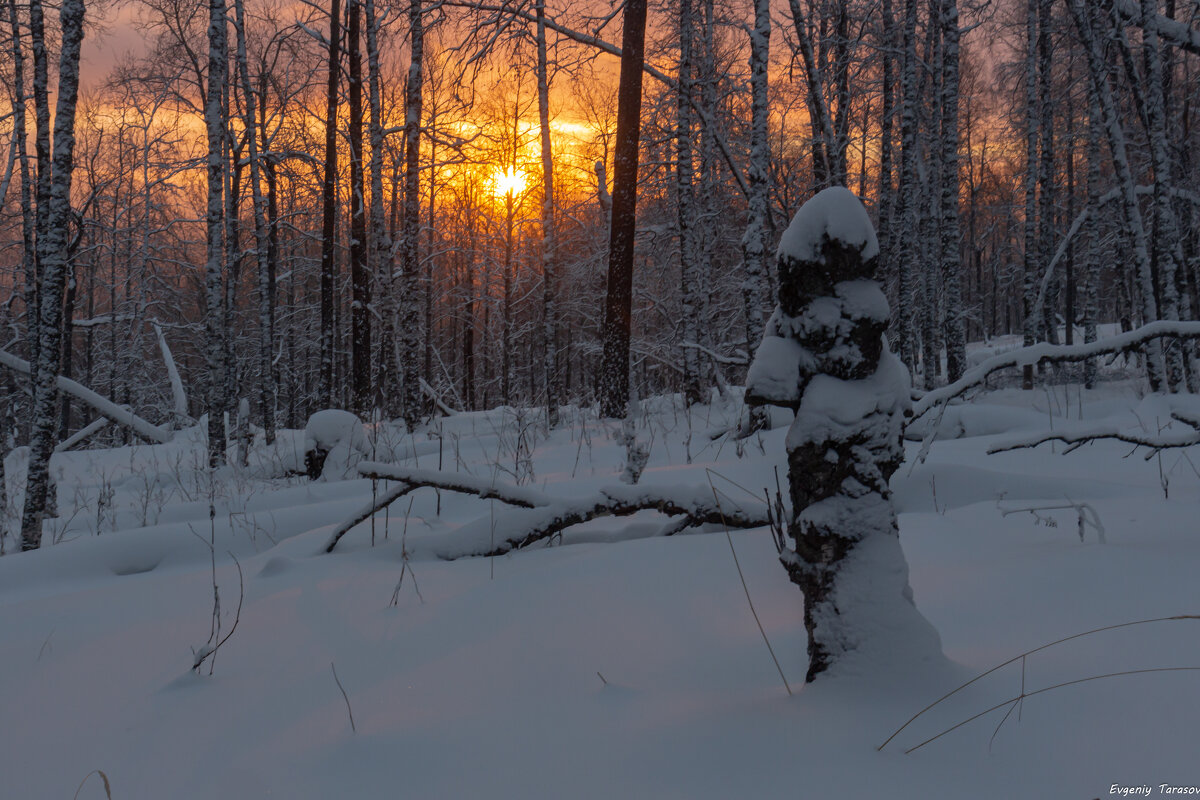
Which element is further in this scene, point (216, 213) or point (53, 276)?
point (216, 213)

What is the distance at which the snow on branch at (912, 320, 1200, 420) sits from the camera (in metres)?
2.07

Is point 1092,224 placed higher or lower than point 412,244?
higher

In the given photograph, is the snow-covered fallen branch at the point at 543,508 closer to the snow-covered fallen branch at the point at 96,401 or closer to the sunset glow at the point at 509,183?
the snow-covered fallen branch at the point at 96,401

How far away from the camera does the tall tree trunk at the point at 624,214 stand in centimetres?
861

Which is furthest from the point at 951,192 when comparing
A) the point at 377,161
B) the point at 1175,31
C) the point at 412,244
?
the point at 377,161

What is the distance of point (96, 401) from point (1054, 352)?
853cm

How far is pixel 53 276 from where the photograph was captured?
5.20 m

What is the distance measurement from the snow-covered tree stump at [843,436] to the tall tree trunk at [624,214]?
23.5 feet

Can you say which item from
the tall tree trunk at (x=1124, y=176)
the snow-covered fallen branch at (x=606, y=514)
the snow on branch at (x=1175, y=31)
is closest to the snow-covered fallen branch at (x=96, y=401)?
the snow-covered fallen branch at (x=606, y=514)

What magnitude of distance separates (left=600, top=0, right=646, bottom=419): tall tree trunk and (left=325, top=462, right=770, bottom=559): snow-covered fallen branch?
5769 millimetres

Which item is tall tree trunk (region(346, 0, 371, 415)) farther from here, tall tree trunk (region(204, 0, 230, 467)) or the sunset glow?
the sunset glow

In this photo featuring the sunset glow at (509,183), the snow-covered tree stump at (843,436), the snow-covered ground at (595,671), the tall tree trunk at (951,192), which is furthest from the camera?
the sunset glow at (509,183)

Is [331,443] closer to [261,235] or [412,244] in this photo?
[412,244]

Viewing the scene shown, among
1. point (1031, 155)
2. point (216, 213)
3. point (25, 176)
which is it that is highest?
point (25, 176)
